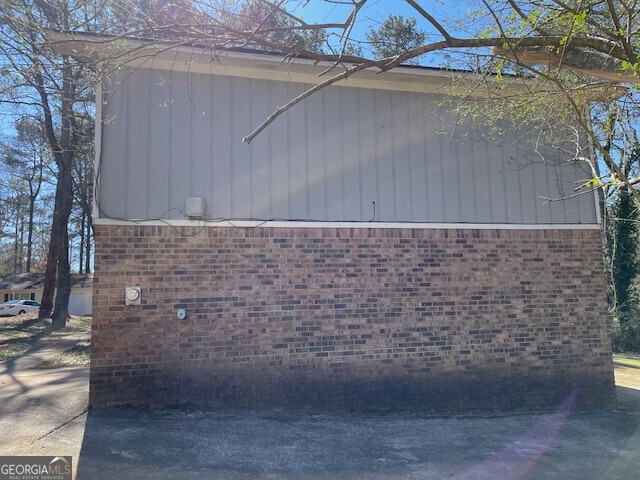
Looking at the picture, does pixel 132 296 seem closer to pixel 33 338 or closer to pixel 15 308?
pixel 33 338

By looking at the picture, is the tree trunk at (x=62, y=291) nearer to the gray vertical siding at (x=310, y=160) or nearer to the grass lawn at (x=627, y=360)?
the gray vertical siding at (x=310, y=160)

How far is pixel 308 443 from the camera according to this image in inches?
218

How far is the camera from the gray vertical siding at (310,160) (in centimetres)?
669

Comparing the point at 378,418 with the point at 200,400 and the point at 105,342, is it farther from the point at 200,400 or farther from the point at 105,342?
the point at 105,342

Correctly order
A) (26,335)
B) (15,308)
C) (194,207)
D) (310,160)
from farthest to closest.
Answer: (15,308) → (26,335) → (310,160) → (194,207)

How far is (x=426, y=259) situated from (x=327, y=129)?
249 cm

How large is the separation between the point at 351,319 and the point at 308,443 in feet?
6.63

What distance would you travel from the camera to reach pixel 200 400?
6.45 m

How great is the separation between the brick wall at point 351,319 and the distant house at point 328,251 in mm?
25

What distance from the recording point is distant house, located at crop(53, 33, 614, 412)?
6.50 meters

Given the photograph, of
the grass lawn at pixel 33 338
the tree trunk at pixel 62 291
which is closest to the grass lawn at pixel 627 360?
the grass lawn at pixel 33 338

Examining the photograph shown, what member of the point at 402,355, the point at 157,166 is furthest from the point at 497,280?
the point at 157,166

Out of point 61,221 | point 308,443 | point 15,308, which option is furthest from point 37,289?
point 308,443

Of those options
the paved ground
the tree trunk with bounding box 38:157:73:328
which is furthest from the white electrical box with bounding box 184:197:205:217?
the tree trunk with bounding box 38:157:73:328
